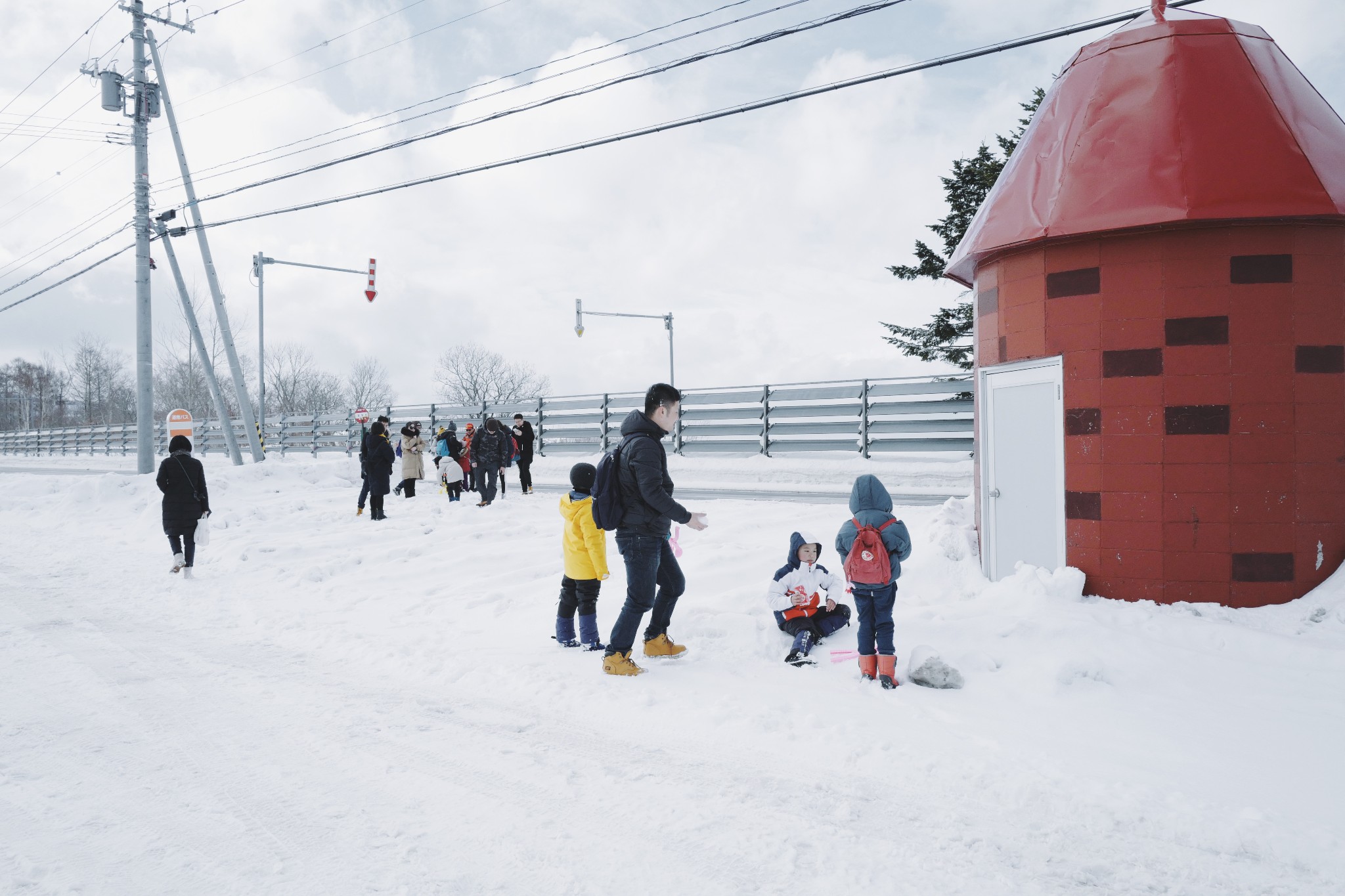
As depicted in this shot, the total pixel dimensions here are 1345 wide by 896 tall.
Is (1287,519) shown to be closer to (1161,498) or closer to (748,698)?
(1161,498)

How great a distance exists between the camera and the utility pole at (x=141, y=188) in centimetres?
1734

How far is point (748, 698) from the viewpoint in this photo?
505cm

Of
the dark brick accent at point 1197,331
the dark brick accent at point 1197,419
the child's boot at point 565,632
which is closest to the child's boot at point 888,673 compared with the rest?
the child's boot at point 565,632

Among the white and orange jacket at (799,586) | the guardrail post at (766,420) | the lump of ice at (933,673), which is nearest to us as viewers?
the lump of ice at (933,673)

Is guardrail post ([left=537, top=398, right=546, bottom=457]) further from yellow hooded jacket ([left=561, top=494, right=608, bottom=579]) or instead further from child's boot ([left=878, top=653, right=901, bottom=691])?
child's boot ([left=878, top=653, right=901, bottom=691])

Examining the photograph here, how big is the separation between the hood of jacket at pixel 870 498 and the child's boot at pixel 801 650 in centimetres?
108

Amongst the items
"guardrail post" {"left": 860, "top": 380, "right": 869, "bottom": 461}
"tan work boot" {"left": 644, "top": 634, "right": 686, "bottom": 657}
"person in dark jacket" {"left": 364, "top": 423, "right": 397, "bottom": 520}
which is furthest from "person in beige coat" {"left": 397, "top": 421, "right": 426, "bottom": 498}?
"tan work boot" {"left": 644, "top": 634, "right": 686, "bottom": 657}

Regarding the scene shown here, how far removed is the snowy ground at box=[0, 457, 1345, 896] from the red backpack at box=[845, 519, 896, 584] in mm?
722

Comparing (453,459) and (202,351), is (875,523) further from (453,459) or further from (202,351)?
(202,351)

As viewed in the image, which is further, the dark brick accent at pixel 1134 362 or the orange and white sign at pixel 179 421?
the orange and white sign at pixel 179 421

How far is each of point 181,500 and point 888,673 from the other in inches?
344

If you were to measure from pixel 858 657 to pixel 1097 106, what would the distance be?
5.18 metres

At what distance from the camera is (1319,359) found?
6.13m

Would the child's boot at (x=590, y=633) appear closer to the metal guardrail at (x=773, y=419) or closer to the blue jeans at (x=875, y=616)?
the blue jeans at (x=875, y=616)
